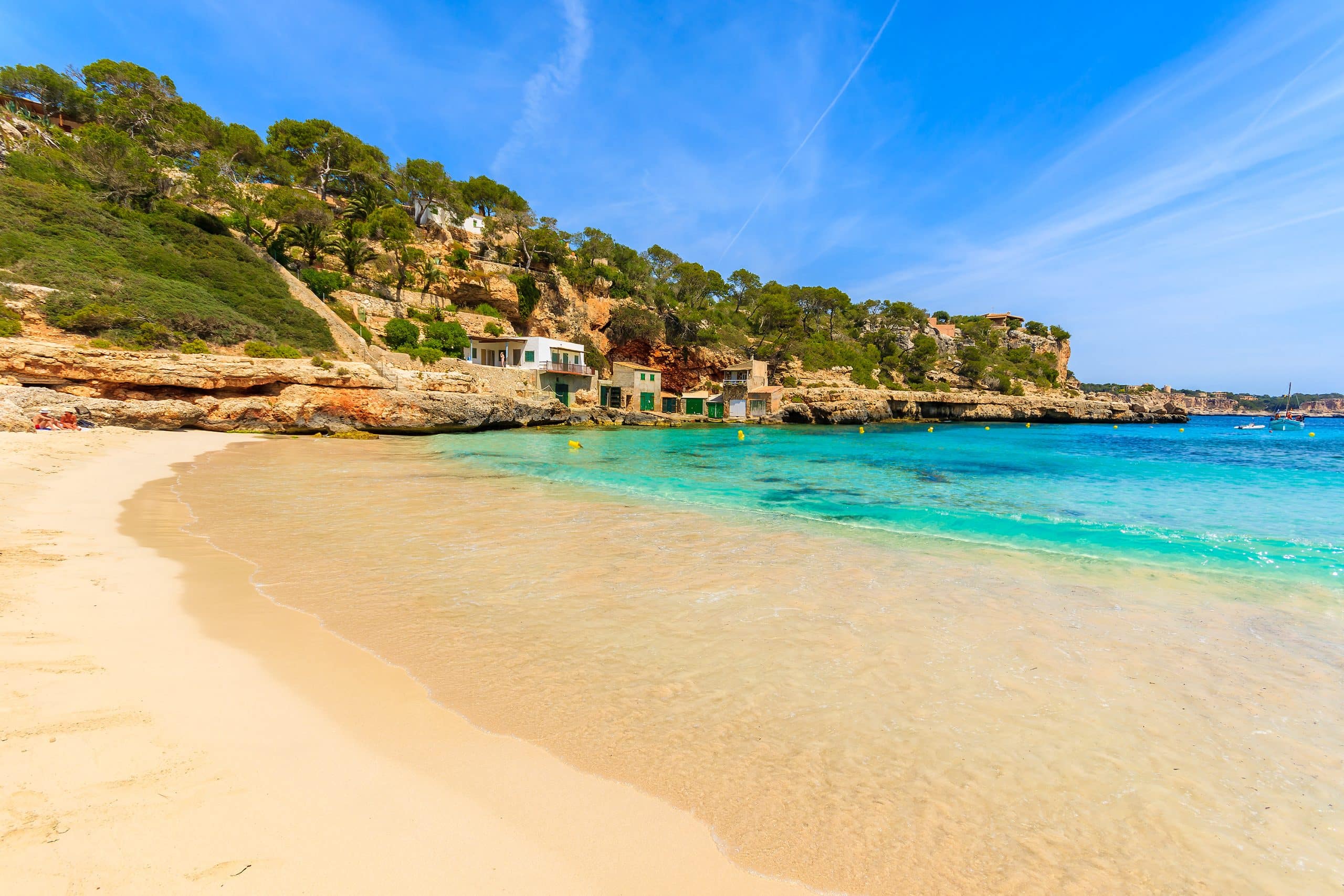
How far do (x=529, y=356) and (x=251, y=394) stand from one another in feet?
77.1

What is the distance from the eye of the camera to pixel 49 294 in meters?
22.0

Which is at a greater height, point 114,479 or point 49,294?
point 49,294

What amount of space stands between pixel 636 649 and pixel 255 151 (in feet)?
223

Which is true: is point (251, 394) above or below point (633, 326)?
below

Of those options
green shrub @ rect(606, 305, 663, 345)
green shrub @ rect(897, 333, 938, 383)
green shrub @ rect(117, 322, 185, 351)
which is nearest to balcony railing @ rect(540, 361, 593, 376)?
green shrub @ rect(606, 305, 663, 345)

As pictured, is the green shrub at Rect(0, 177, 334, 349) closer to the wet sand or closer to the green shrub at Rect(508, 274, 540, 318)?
the green shrub at Rect(508, 274, 540, 318)

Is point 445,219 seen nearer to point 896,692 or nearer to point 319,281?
point 319,281

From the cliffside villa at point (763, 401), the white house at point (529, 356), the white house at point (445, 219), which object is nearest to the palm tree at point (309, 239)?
the white house at point (445, 219)

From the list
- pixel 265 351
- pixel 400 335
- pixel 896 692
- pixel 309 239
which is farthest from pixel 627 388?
pixel 896 692

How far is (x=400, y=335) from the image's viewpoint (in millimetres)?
39438

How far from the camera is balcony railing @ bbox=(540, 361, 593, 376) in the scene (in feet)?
151

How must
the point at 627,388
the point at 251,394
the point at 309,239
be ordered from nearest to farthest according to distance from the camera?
1. the point at 251,394
2. the point at 309,239
3. the point at 627,388

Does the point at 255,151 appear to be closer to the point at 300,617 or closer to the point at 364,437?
the point at 364,437

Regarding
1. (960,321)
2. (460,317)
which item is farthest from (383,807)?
(960,321)
